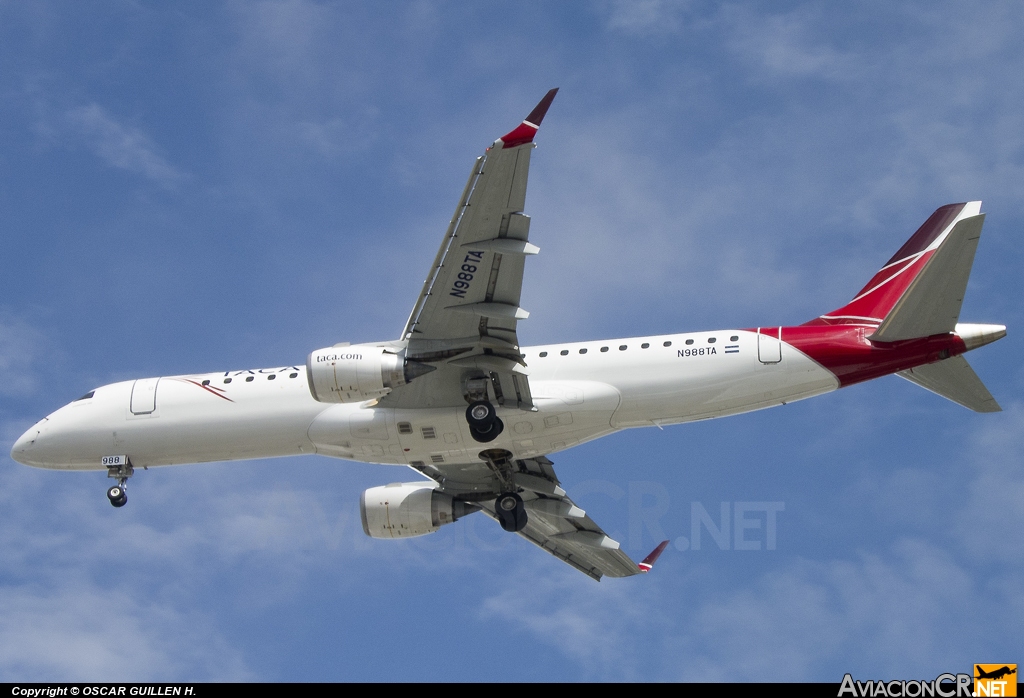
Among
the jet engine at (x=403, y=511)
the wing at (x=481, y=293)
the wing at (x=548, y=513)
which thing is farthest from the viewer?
the wing at (x=548, y=513)

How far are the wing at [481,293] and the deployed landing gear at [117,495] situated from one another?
761cm

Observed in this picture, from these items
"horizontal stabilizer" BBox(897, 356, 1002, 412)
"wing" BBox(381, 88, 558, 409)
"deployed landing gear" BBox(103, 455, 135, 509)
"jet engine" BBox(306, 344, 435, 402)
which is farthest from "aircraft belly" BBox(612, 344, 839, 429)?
"deployed landing gear" BBox(103, 455, 135, 509)

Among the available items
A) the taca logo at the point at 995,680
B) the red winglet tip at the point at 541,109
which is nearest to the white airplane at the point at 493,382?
the red winglet tip at the point at 541,109

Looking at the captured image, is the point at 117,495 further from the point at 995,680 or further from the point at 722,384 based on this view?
the point at 995,680

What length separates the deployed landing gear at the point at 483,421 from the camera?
29.2 m

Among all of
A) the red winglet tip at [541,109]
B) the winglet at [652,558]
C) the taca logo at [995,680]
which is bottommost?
the taca logo at [995,680]

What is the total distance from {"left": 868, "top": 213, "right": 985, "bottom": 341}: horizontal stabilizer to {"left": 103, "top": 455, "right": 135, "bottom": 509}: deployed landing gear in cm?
1869

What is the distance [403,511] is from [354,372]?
22.6ft

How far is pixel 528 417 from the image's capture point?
29828 millimetres

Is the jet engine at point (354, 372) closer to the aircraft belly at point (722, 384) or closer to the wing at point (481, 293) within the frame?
the wing at point (481, 293)

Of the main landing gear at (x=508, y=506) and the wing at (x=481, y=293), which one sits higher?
the wing at (x=481, y=293)

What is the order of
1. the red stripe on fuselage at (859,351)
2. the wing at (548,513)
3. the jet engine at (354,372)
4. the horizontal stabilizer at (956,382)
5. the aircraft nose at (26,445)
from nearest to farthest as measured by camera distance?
the jet engine at (354,372), the red stripe on fuselage at (859,351), the horizontal stabilizer at (956,382), the aircraft nose at (26,445), the wing at (548,513)

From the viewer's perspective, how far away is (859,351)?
2927 cm

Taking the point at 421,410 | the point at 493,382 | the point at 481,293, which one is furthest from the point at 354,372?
the point at 481,293
